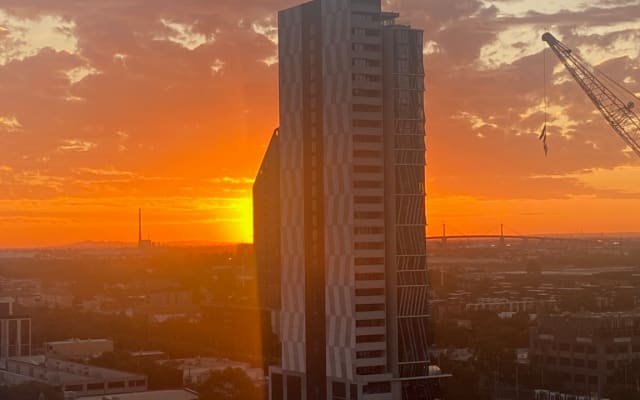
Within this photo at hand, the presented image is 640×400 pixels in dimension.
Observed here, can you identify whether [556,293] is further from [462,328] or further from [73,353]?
[73,353]

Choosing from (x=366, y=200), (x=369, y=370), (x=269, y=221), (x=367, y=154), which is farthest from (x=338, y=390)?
(x=269, y=221)

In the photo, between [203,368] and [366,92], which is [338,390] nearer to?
[366,92]

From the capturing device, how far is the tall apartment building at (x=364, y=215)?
81.0 feet

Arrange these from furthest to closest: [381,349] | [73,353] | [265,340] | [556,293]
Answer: [556,293] → [73,353] → [265,340] → [381,349]

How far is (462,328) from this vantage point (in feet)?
152

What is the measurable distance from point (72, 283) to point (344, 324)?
7383 cm

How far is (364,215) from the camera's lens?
2486 cm

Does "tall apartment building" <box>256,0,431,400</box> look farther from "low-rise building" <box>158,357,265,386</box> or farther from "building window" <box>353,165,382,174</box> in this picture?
"low-rise building" <box>158,357,265,386</box>

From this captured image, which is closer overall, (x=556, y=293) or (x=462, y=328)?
(x=462, y=328)

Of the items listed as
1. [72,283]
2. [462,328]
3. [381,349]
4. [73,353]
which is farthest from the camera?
[72,283]

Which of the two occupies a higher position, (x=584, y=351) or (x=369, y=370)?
(x=369, y=370)

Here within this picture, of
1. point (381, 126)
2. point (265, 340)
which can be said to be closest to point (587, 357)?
point (265, 340)

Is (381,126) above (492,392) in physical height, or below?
above

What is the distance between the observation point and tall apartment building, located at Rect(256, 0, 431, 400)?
24703 millimetres
